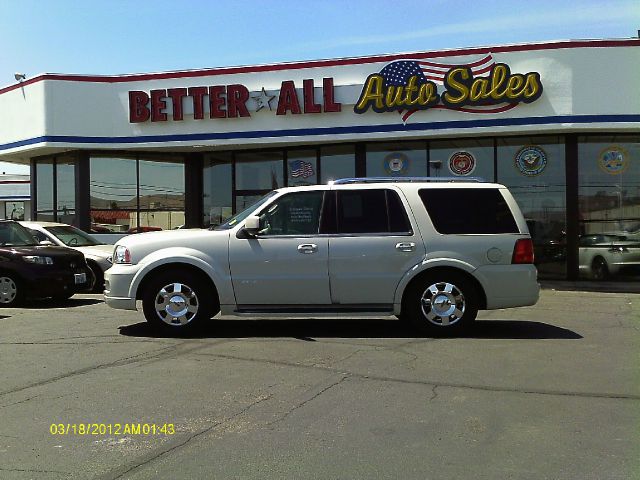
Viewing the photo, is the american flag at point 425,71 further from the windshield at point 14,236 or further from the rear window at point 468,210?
the windshield at point 14,236

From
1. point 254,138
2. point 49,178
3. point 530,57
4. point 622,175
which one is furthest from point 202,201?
point 622,175

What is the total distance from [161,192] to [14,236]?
23.0ft

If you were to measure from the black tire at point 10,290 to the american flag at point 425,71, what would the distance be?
9.16 meters

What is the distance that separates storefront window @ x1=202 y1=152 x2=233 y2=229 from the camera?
60.3 feet

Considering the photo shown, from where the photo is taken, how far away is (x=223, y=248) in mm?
8023

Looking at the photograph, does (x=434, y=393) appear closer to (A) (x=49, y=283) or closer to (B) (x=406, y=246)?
(B) (x=406, y=246)

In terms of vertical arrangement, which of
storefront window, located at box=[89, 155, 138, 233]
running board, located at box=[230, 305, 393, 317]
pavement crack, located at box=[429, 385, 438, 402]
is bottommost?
pavement crack, located at box=[429, 385, 438, 402]

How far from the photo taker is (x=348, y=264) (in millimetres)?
7969

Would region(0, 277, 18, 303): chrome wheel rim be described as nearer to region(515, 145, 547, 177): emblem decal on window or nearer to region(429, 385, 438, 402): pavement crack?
region(429, 385, 438, 402): pavement crack

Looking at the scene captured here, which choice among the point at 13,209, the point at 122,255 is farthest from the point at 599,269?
the point at 13,209

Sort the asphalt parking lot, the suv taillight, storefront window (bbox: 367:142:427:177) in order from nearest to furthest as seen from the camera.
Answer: the asphalt parking lot
the suv taillight
storefront window (bbox: 367:142:427:177)

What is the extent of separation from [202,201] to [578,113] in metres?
10.2

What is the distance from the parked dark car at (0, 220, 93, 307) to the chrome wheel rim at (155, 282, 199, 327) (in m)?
4.05
